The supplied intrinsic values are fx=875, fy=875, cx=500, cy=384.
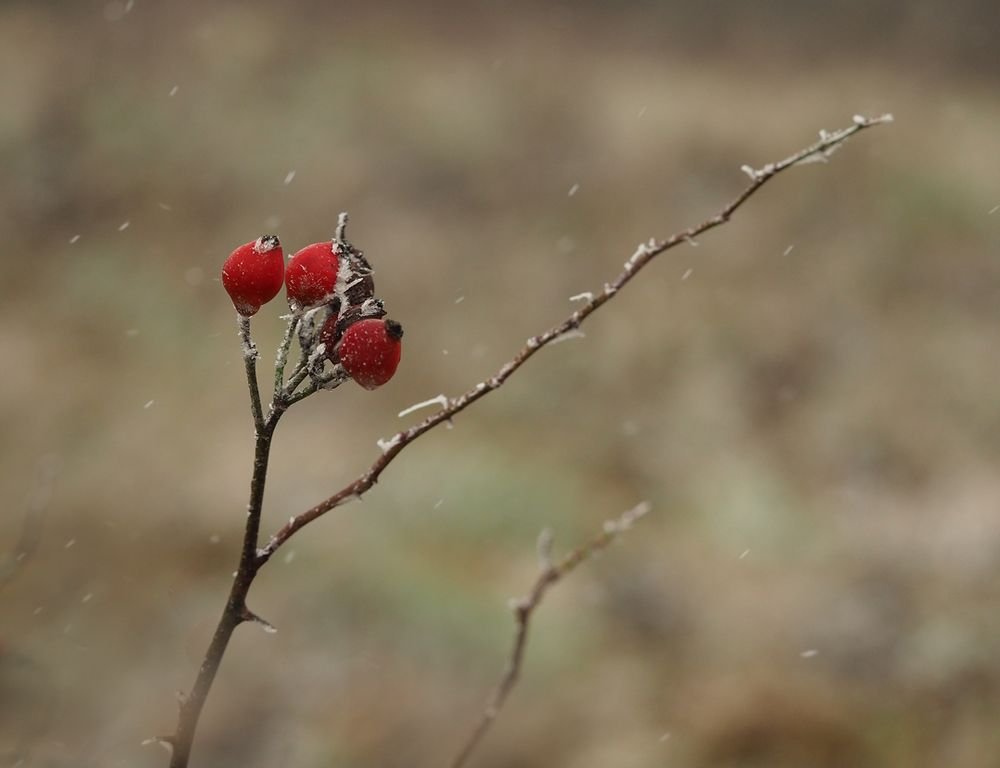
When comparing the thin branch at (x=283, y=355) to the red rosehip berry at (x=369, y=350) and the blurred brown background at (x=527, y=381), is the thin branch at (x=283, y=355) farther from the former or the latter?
the blurred brown background at (x=527, y=381)

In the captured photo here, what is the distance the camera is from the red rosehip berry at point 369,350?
0.81m

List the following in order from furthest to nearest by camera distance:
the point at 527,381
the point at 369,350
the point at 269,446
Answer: the point at 527,381 → the point at 369,350 → the point at 269,446

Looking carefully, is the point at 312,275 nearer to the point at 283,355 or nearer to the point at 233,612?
the point at 283,355

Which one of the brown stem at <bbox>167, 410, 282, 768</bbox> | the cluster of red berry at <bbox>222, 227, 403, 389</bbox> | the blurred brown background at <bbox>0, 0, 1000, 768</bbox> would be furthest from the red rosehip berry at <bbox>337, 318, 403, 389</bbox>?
the blurred brown background at <bbox>0, 0, 1000, 768</bbox>

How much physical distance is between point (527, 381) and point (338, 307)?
6.12 meters

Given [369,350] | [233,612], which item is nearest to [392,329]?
[369,350]

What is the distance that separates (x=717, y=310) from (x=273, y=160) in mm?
4361

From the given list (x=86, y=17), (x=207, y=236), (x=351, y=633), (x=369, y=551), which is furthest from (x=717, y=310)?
(x=86, y=17)

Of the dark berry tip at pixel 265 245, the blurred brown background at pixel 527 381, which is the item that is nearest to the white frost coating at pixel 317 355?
the dark berry tip at pixel 265 245

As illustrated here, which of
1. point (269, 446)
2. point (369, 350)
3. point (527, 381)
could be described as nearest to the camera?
point (269, 446)

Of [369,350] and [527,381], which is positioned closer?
[369,350]

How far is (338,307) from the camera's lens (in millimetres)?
842

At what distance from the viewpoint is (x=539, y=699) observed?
4535 mm

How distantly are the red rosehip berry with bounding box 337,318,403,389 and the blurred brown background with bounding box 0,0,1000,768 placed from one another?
304cm
